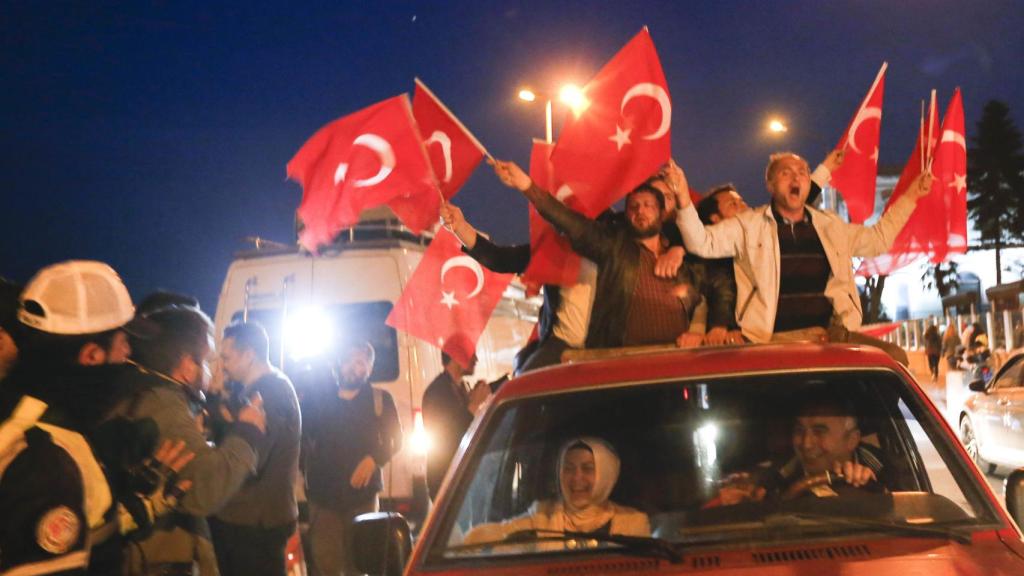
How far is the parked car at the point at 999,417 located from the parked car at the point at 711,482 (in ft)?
29.4

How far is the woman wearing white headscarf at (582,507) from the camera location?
3.28 metres

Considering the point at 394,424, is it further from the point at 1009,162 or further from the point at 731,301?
the point at 1009,162

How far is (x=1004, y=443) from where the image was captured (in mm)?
12227

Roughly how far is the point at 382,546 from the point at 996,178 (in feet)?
245

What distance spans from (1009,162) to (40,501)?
251 ft

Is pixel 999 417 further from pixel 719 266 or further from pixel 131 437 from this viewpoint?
pixel 131 437

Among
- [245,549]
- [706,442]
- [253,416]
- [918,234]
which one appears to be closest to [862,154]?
[918,234]

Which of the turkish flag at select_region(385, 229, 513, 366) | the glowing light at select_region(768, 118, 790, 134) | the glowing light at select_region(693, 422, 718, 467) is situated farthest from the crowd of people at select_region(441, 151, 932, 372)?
the glowing light at select_region(768, 118, 790, 134)

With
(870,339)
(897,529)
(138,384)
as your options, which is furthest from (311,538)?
(897,529)

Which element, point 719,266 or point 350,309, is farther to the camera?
point 350,309

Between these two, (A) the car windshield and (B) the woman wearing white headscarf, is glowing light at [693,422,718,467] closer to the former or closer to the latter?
(A) the car windshield

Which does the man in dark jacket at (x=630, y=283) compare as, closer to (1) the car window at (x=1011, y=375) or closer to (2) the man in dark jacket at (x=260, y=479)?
(2) the man in dark jacket at (x=260, y=479)

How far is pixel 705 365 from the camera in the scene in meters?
3.52

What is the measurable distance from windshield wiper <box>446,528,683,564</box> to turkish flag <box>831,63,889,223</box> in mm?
4380
